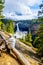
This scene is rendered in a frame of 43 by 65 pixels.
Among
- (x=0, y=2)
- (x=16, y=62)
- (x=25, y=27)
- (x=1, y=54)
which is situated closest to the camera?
(x=16, y=62)

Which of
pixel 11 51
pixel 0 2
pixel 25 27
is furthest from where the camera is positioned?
pixel 25 27

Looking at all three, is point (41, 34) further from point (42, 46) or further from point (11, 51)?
point (11, 51)

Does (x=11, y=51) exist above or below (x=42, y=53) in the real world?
above

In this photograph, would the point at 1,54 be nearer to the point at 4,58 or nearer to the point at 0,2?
the point at 4,58

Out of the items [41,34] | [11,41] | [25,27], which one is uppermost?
[11,41]

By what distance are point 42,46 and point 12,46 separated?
239 inches

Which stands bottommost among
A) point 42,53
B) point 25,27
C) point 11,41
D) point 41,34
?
point 25,27

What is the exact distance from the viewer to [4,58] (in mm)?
12203

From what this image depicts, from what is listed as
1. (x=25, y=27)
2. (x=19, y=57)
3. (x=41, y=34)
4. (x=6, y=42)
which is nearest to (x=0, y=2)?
(x=41, y=34)

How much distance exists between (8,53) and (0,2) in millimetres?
17286

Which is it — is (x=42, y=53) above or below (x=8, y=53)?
below

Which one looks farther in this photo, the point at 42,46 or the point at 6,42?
the point at 42,46

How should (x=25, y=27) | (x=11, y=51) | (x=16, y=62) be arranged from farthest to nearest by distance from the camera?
(x=25, y=27), (x=11, y=51), (x=16, y=62)

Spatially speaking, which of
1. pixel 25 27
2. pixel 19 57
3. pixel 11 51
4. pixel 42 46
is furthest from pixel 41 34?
pixel 25 27
